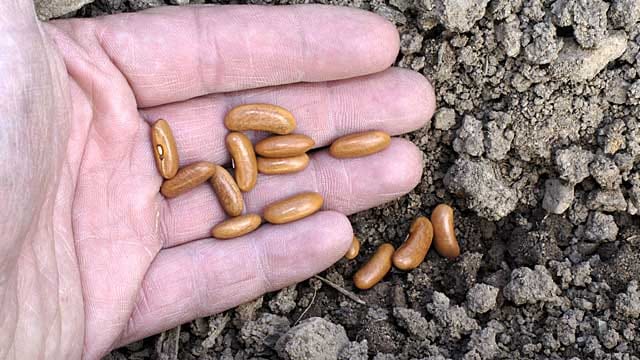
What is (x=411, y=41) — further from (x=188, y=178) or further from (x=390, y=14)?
(x=188, y=178)

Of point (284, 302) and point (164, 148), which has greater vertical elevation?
point (164, 148)

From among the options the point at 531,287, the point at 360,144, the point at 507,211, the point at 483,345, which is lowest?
the point at 483,345

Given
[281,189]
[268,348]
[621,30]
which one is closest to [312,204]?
[281,189]

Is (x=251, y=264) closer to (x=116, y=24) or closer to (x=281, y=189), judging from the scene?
(x=281, y=189)

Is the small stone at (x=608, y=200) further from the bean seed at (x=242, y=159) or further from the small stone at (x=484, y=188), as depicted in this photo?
the bean seed at (x=242, y=159)

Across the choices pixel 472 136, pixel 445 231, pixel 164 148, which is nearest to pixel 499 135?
pixel 472 136

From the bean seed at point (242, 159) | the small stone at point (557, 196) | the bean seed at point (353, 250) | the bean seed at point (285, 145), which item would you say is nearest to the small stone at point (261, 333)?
the bean seed at point (353, 250)

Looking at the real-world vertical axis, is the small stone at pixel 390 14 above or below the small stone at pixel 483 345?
above

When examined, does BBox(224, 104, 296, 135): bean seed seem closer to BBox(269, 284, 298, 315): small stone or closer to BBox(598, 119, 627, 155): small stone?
BBox(269, 284, 298, 315): small stone
